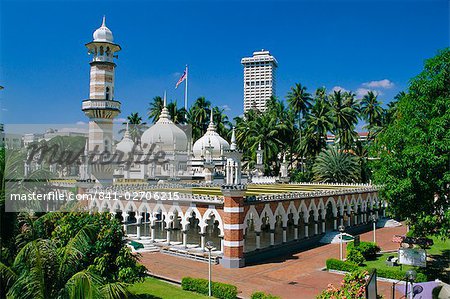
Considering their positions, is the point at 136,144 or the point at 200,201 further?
the point at 136,144

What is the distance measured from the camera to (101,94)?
40.5 metres

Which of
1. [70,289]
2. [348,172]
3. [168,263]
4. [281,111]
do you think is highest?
[281,111]

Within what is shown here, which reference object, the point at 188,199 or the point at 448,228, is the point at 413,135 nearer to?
the point at 448,228

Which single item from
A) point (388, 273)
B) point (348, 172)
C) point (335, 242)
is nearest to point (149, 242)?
point (335, 242)

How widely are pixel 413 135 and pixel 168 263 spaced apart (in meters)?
16.8

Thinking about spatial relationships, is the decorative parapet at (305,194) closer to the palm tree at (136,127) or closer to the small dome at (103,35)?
the small dome at (103,35)

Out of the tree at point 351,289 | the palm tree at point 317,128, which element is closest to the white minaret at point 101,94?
the tree at point 351,289

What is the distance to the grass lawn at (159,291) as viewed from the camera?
18.5 m

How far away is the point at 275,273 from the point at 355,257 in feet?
17.2

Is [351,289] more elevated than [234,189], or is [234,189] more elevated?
[234,189]

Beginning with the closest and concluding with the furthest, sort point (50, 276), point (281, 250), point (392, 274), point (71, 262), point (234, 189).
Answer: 1. point (50, 276)
2. point (71, 262)
3. point (392, 274)
4. point (234, 189)
5. point (281, 250)

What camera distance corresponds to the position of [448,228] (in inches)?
777

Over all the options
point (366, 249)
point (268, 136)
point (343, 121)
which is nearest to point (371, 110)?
point (343, 121)

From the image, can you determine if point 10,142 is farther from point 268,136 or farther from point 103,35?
point 268,136
